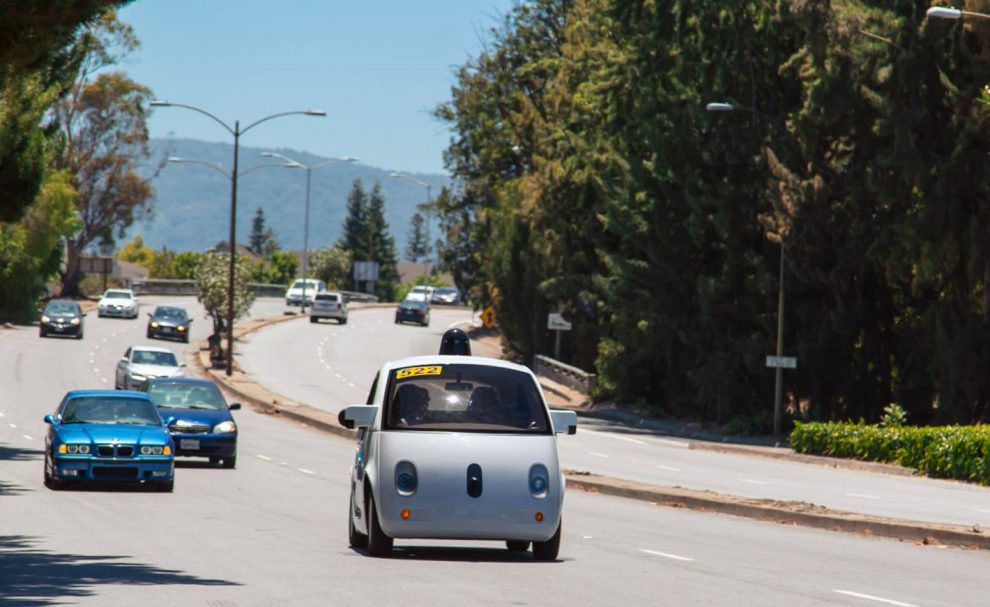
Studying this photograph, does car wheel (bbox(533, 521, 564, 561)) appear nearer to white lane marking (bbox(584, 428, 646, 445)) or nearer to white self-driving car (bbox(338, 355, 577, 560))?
white self-driving car (bbox(338, 355, 577, 560))

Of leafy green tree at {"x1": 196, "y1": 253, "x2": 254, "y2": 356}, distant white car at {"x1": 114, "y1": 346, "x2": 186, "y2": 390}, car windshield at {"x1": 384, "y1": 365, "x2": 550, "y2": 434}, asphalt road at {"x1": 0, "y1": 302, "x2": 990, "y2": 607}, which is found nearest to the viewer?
asphalt road at {"x1": 0, "y1": 302, "x2": 990, "y2": 607}

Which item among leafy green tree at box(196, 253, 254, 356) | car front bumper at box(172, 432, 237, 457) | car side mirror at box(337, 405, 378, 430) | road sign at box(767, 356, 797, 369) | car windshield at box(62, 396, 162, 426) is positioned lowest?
car front bumper at box(172, 432, 237, 457)

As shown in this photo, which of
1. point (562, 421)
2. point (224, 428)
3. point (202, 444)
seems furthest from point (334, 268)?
point (562, 421)

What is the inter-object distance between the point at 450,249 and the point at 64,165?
29.0 m

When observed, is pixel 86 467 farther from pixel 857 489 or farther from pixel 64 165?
pixel 64 165

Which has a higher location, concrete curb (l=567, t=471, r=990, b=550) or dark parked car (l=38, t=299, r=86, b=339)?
dark parked car (l=38, t=299, r=86, b=339)

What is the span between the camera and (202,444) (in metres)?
28.5

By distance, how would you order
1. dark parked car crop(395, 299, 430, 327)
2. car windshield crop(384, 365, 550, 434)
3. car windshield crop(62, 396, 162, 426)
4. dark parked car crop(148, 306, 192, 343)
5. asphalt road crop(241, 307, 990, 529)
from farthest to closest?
dark parked car crop(395, 299, 430, 327) → dark parked car crop(148, 306, 192, 343) → asphalt road crop(241, 307, 990, 529) → car windshield crop(62, 396, 162, 426) → car windshield crop(384, 365, 550, 434)

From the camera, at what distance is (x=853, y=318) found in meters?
45.5

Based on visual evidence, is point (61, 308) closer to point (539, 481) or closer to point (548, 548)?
point (548, 548)

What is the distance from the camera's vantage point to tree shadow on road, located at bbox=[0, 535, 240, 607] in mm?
11307

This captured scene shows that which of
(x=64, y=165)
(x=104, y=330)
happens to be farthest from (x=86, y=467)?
(x=64, y=165)

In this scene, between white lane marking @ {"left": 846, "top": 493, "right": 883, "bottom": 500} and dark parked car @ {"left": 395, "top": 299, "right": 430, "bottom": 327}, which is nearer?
white lane marking @ {"left": 846, "top": 493, "right": 883, "bottom": 500}

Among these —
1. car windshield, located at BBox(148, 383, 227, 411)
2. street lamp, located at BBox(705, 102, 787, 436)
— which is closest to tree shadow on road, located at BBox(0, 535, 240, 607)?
car windshield, located at BBox(148, 383, 227, 411)
